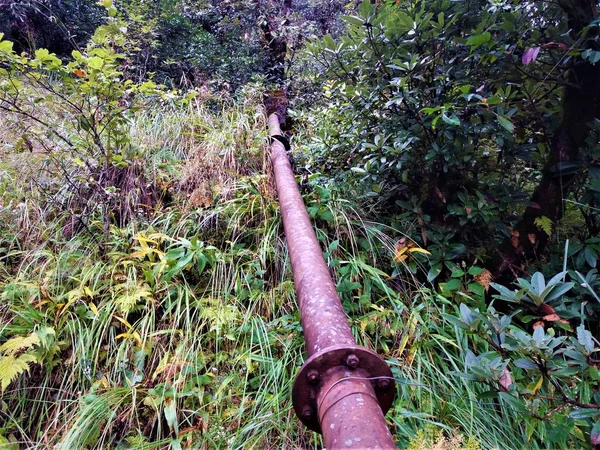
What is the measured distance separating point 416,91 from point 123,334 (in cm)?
200

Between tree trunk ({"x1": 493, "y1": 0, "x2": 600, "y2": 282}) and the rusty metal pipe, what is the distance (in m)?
1.18

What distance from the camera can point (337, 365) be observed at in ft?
2.93

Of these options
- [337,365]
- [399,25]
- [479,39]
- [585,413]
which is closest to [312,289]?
[337,365]

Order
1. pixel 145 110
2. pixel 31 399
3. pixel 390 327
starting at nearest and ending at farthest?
1. pixel 31 399
2. pixel 390 327
3. pixel 145 110

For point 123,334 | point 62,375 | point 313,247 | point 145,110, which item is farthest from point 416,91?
point 145,110

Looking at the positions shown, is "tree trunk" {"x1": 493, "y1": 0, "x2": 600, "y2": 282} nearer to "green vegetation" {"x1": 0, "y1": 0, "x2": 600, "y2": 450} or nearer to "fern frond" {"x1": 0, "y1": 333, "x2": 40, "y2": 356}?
"green vegetation" {"x1": 0, "y1": 0, "x2": 600, "y2": 450}

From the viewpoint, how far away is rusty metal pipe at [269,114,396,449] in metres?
0.74

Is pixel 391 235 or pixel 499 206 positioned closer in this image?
pixel 499 206

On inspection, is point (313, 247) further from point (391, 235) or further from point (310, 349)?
point (391, 235)

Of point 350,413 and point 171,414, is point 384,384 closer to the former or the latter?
point 350,413

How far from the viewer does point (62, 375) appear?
1.80 m

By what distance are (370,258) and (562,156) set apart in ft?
3.75

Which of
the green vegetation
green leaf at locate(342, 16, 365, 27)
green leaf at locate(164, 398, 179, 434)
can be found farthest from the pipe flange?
green leaf at locate(342, 16, 365, 27)

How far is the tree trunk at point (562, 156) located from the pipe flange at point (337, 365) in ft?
4.04
